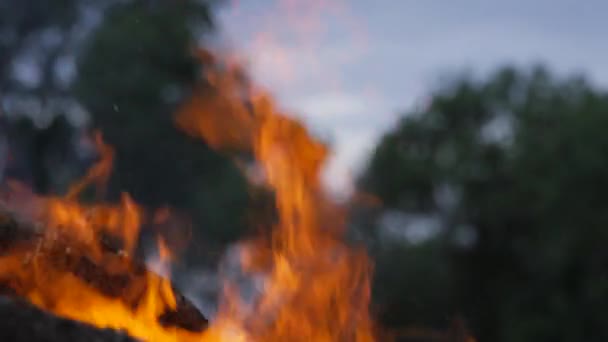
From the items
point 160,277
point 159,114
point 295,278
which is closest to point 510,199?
point 159,114

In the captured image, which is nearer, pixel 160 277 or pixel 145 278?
pixel 145 278

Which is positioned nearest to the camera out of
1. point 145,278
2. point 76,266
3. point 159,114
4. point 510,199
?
point 76,266

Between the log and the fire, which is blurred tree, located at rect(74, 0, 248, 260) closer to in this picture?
the fire

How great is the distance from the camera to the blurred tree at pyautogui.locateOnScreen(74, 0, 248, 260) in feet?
73.3

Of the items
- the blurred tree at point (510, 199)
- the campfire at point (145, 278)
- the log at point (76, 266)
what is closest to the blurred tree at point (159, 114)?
the blurred tree at point (510, 199)

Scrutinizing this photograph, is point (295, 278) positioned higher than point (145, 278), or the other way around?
point (295, 278)

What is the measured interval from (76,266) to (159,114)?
1933cm

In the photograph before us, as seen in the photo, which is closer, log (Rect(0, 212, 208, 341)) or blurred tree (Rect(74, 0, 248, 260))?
log (Rect(0, 212, 208, 341))

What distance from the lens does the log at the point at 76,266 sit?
4.08m

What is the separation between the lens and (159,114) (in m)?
23.2

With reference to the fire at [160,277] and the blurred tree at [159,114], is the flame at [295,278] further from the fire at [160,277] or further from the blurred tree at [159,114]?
the blurred tree at [159,114]

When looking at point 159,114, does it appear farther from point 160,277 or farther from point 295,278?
point 160,277

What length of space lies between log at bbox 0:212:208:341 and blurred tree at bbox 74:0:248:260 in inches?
699

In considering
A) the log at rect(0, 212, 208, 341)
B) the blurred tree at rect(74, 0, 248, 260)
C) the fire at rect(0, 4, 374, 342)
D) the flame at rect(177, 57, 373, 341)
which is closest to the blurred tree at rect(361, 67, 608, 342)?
the blurred tree at rect(74, 0, 248, 260)
